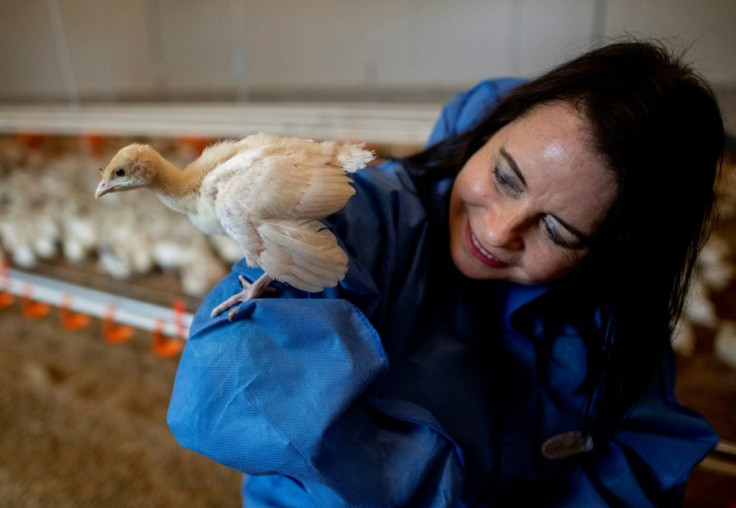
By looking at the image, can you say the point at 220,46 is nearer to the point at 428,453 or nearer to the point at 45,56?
the point at 45,56

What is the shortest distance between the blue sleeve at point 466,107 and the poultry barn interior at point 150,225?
0.16 meters

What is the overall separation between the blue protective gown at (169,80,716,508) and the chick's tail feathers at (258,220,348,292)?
36 mm

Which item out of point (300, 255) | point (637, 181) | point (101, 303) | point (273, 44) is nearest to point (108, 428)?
point (101, 303)

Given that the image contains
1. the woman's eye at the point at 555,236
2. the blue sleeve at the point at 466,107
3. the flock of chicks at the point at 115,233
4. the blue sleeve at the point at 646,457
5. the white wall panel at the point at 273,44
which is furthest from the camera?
the white wall panel at the point at 273,44

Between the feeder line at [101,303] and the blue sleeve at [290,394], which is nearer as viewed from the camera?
the blue sleeve at [290,394]

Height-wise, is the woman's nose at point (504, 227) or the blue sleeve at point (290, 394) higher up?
the woman's nose at point (504, 227)

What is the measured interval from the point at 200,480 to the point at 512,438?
0.81 meters

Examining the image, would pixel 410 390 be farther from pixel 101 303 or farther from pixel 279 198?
pixel 101 303

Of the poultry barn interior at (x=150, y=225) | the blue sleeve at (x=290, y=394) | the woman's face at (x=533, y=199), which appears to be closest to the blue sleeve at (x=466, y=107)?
the poultry barn interior at (x=150, y=225)

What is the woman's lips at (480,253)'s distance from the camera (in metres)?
0.65

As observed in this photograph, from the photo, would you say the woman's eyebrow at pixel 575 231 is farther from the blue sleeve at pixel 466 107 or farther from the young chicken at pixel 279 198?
the blue sleeve at pixel 466 107

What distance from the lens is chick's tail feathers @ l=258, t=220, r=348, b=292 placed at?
485mm

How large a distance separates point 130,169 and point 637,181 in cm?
57

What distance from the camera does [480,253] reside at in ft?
2.14
